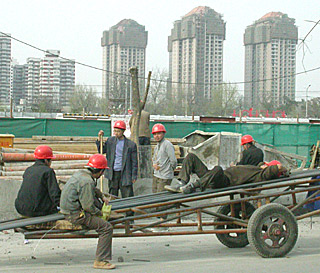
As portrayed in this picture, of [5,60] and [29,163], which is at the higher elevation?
[5,60]

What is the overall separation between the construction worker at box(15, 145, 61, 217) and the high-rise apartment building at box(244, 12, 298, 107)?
81.5 metres

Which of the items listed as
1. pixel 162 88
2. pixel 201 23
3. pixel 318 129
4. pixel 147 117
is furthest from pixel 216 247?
pixel 201 23

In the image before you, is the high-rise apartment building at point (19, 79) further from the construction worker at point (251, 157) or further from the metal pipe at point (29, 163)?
the construction worker at point (251, 157)

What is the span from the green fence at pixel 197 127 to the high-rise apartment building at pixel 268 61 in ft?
221

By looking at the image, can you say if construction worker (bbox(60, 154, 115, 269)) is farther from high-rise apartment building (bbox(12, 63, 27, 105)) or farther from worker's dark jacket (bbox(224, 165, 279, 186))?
high-rise apartment building (bbox(12, 63, 27, 105))

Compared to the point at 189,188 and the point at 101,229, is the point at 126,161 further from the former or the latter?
the point at 101,229

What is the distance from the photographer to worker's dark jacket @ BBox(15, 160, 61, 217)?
6.91 m

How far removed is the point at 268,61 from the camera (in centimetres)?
10300

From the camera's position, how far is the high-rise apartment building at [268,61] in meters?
89.1

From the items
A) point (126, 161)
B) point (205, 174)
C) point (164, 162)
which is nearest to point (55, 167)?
point (126, 161)

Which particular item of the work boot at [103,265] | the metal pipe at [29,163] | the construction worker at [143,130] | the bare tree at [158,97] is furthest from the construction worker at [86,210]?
the bare tree at [158,97]

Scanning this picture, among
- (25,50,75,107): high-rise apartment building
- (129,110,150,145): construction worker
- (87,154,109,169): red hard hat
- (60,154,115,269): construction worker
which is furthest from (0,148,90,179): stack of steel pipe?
(25,50,75,107): high-rise apartment building

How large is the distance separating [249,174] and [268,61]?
98.5 m

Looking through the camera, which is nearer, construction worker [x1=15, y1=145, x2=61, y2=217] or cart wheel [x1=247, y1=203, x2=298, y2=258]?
construction worker [x1=15, y1=145, x2=61, y2=217]
